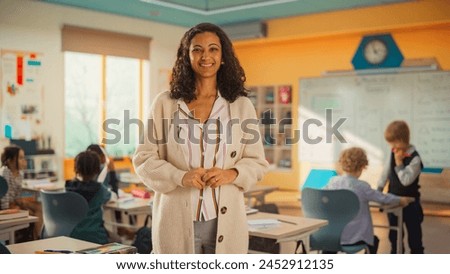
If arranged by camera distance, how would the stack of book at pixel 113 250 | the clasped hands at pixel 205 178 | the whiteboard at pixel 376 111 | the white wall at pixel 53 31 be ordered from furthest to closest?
the whiteboard at pixel 376 111 → the white wall at pixel 53 31 → the stack of book at pixel 113 250 → the clasped hands at pixel 205 178

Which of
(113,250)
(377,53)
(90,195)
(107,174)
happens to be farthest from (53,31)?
(113,250)

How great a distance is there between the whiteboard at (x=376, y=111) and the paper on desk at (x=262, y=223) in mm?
4539

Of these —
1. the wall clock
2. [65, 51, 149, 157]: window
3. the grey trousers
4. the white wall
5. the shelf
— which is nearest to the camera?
the grey trousers

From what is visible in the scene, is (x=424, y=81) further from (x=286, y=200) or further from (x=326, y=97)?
(x=286, y=200)

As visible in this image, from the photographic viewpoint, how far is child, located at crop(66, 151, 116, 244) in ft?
10.7

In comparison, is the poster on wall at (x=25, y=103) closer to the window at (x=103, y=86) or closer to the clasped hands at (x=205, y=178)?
the window at (x=103, y=86)

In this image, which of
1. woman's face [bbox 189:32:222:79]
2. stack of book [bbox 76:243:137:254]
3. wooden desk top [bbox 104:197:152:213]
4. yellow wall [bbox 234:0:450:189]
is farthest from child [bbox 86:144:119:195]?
yellow wall [bbox 234:0:450:189]

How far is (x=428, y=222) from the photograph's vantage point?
16.0ft

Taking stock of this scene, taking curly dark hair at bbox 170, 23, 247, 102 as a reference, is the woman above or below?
below

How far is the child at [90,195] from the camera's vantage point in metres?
3.27

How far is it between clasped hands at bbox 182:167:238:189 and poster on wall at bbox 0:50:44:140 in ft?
14.2

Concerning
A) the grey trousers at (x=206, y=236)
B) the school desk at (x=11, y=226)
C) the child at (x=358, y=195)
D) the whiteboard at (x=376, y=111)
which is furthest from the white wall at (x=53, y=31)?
the grey trousers at (x=206, y=236)

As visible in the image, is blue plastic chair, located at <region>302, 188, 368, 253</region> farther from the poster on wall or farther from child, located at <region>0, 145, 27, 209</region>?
the poster on wall

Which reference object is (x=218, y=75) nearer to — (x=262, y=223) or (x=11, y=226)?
(x=262, y=223)
